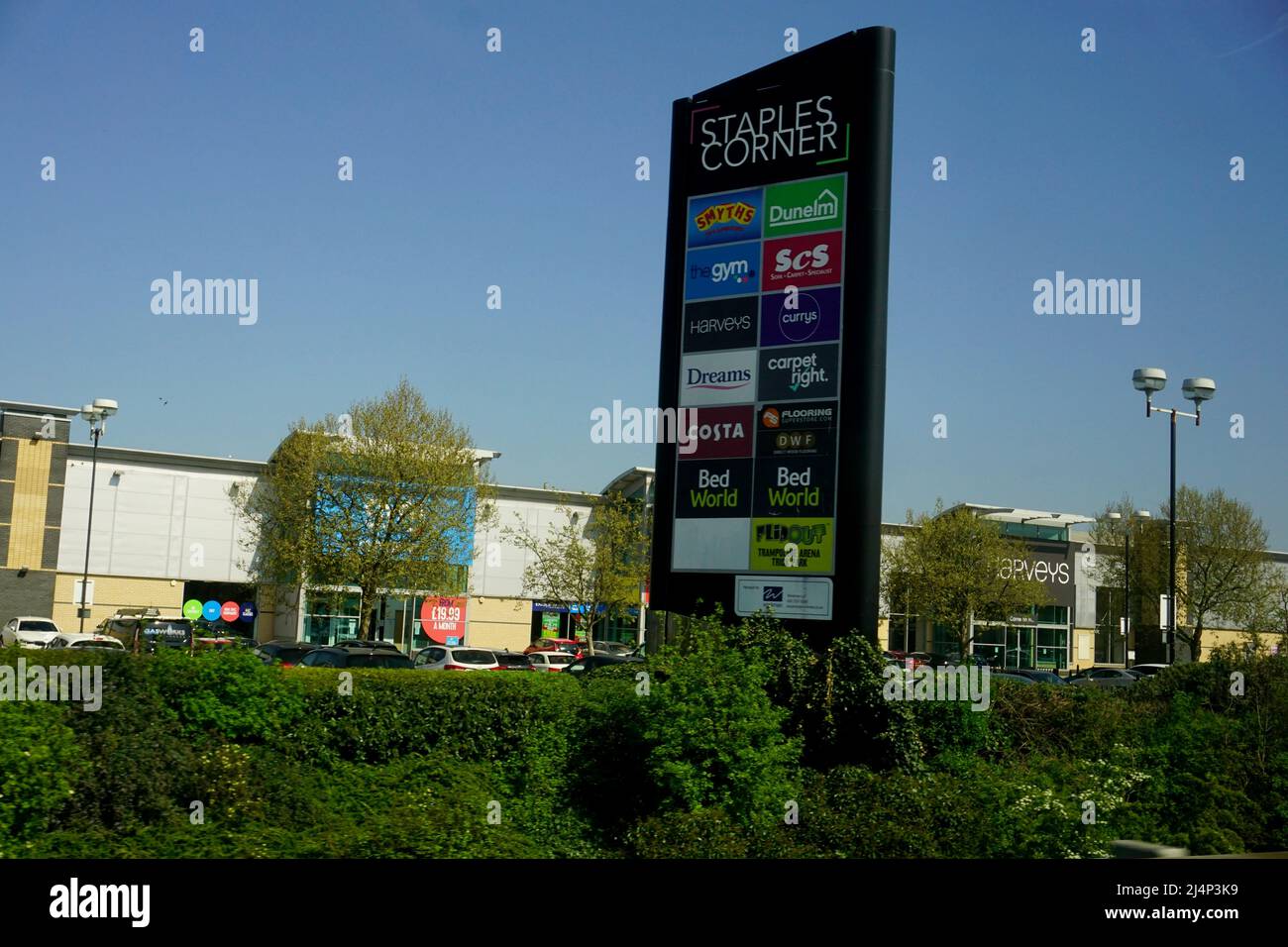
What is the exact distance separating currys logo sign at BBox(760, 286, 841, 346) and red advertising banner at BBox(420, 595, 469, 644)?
42.6m

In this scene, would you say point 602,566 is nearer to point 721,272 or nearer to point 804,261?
point 721,272

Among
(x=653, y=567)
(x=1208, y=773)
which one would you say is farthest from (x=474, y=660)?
(x=1208, y=773)

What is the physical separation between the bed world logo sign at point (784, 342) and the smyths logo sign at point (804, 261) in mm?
21

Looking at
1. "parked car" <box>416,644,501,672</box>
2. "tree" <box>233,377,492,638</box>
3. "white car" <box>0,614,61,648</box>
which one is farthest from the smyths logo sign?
"white car" <box>0,614,61,648</box>

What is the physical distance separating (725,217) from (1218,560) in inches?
1953

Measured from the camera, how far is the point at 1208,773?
1427cm

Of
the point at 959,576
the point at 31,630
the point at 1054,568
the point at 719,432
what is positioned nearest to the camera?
the point at 719,432

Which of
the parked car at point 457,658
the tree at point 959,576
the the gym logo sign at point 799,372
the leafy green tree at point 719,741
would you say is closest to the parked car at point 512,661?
the parked car at point 457,658

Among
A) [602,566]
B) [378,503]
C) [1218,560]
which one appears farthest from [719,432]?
[1218,560]

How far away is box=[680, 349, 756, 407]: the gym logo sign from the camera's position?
55.2ft

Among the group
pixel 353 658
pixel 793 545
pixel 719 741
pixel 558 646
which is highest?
pixel 793 545

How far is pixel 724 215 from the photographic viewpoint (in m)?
17.4

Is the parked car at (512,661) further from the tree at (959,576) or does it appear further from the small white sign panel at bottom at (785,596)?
the tree at (959,576)

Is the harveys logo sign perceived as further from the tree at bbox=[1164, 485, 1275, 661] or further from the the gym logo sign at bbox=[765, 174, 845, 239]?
the tree at bbox=[1164, 485, 1275, 661]
